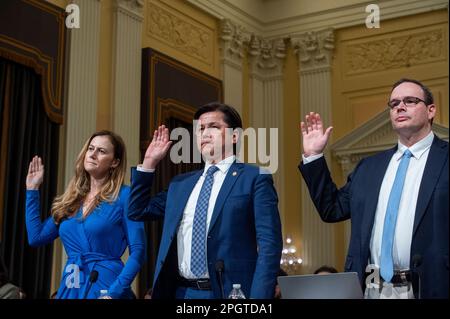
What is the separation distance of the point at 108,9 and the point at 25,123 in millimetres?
2121

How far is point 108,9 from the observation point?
28.7 ft

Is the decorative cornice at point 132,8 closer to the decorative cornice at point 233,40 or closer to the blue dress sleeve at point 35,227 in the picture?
the decorative cornice at point 233,40

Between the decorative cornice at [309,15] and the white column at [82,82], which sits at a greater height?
the decorative cornice at [309,15]

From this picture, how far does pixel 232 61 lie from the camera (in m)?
10.9

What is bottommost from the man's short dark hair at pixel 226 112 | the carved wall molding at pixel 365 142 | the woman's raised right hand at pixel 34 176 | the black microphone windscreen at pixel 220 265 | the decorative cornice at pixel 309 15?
the black microphone windscreen at pixel 220 265

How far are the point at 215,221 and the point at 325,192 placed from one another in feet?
1.52

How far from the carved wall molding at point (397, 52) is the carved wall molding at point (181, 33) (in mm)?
2283

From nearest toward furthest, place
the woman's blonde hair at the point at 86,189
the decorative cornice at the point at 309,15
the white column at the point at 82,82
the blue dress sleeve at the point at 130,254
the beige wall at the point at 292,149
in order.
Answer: the blue dress sleeve at the point at 130,254 → the woman's blonde hair at the point at 86,189 → the white column at the point at 82,82 → the decorative cornice at the point at 309,15 → the beige wall at the point at 292,149

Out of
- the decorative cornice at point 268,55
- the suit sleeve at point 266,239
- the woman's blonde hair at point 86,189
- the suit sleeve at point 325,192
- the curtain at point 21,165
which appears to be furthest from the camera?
the decorative cornice at point 268,55

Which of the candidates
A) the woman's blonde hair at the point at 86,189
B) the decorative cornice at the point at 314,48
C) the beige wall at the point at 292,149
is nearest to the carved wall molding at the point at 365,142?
the beige wall at the point at 292,149

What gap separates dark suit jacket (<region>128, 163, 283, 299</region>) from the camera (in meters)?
2.77

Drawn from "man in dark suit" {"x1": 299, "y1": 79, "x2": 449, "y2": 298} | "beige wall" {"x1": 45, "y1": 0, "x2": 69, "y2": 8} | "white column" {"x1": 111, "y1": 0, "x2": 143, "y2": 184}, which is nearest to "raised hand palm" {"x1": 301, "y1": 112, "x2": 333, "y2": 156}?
"man in dark suit" {"x1": 299, "y1": 79, "x2": 449, "y2": 298}

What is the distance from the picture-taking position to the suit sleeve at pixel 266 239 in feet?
8.88

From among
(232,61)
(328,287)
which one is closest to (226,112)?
(328,287)
